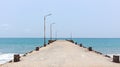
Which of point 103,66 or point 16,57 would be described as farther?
point 16,57

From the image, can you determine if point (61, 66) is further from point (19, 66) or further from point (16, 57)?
point (16, 57)

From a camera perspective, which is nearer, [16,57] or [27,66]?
[27,66]

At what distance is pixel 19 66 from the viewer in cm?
1598

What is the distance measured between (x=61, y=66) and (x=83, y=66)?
1.33 m

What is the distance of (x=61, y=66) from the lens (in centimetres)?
1570

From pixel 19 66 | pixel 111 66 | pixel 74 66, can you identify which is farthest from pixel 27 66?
pixel 111 66

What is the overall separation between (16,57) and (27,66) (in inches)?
140

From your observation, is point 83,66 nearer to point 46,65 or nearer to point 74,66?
point 74,66

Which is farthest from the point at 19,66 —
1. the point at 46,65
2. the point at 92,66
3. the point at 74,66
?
the point at 92,66

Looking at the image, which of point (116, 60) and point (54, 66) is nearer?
point (54, 66)

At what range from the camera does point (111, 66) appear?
1625 centimetres

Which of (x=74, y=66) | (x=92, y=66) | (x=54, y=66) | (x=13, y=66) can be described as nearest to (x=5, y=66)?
(x=13, y=66)

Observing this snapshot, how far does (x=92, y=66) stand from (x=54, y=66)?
227 cm

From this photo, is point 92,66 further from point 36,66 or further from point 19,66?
point 19,66
